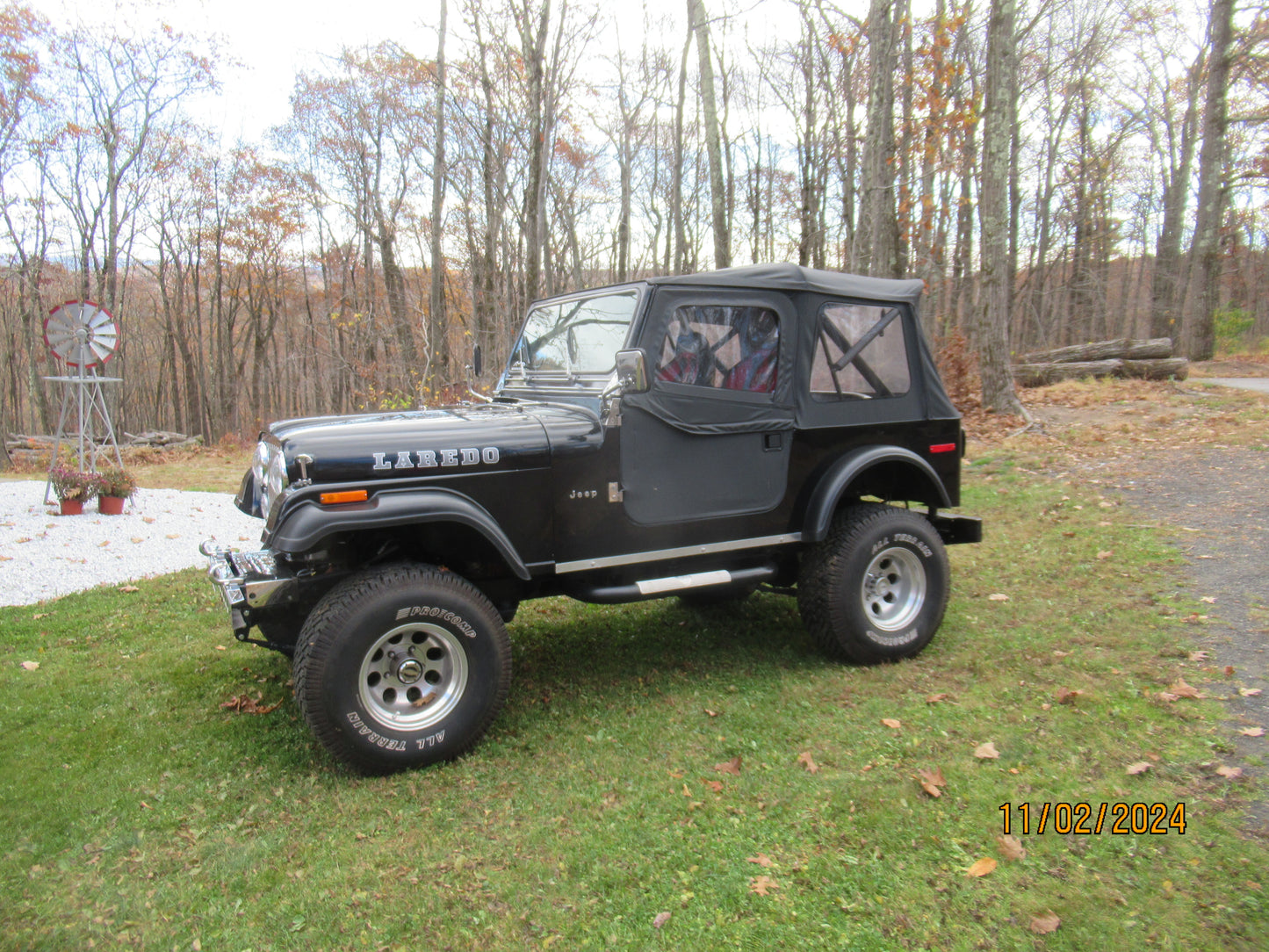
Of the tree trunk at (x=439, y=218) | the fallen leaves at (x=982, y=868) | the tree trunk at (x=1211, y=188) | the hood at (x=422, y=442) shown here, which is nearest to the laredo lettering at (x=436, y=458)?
the hood at (x=422, y=442)

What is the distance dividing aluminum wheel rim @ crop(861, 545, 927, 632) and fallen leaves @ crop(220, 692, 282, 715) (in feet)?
10.7

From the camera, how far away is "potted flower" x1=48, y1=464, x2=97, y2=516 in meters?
8.84

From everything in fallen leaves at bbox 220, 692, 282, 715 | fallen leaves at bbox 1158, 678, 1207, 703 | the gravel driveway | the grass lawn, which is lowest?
the gravel driveway

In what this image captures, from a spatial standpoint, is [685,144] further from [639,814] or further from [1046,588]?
[639,814]

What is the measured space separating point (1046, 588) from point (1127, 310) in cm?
3544

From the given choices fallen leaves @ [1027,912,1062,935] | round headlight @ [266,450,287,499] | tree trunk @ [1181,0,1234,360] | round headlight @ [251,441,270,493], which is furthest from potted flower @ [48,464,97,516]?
tree trunk @ [1181,0,1234,360]

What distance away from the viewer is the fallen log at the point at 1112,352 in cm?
1444

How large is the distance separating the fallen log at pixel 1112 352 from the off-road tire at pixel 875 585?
42.4 feet

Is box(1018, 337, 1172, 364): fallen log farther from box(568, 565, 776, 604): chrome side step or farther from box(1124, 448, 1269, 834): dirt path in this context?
box(568, 565, 776, 604): chrome side step

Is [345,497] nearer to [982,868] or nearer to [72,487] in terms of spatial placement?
[982,868]

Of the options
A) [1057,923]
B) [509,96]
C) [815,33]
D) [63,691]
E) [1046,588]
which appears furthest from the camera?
[815,33]

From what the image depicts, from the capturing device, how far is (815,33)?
18797 mm

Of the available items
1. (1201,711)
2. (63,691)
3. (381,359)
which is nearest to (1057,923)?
(1201,711)
